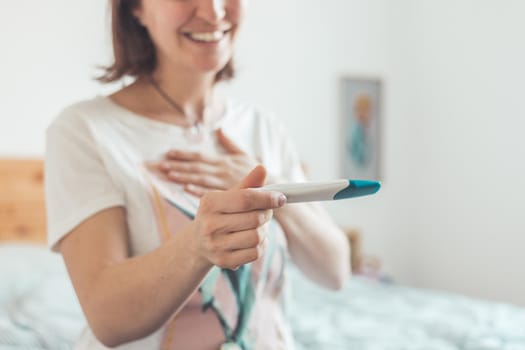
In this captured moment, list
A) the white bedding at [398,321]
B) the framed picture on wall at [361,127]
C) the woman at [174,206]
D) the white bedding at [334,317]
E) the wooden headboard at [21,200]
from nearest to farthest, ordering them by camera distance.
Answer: the woman at [174,206] → the white bedding at [334,317] → the white bedding at [398,321] → the wooden headboard at [21,200] → the framed picture on wall at [361,127]

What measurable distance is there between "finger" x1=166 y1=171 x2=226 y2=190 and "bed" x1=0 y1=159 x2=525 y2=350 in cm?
34

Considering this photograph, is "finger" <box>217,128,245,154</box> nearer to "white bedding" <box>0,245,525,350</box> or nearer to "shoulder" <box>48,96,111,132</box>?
"shoulder" <box>48,96,111,132</box>

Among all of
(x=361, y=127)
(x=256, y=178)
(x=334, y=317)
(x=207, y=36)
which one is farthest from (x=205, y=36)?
(x=361, y=127)

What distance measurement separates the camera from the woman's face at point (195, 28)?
2.62 ft

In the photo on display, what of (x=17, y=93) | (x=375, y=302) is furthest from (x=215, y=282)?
(x=17, y=93)

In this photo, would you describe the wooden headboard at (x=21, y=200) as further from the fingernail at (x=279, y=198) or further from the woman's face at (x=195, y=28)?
the fingernail at (x=279, y=198)

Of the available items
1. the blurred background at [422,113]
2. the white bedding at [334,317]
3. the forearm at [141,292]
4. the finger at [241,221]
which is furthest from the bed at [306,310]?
the blurred background at [422,113]

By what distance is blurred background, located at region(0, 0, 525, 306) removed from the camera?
97.2 inches

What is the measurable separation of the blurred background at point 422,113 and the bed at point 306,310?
0.83 m

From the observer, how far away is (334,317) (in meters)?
1.59

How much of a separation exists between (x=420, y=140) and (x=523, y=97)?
59cm

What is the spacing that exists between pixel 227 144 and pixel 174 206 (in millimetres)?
151

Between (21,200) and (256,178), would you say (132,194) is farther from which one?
(21,200)

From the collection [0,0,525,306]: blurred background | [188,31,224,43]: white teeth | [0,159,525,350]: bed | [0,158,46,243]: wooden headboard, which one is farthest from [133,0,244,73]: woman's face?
[0,0,525,306]: blurred background
